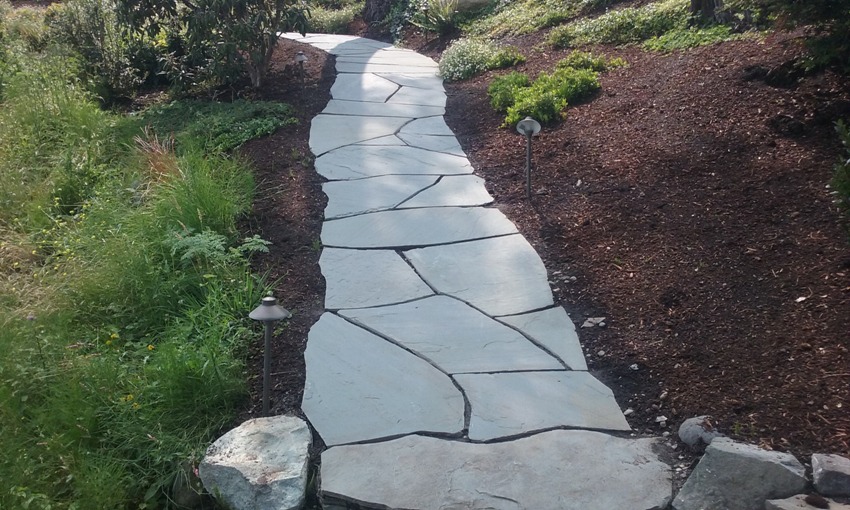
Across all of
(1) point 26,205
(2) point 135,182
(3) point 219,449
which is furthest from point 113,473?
(1) point 26,205

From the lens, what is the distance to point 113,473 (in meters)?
3.08

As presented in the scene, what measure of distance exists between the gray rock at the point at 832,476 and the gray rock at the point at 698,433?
386 mm

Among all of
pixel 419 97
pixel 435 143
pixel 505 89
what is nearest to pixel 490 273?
pixel 435 143

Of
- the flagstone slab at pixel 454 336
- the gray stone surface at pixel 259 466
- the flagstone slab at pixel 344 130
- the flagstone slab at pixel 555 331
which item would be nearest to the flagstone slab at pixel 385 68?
the flagstone slab at pixel 344 130

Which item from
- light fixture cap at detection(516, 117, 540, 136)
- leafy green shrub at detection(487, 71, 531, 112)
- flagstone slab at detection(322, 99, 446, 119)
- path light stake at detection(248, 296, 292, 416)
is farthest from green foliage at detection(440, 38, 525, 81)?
path light stake at detection(248, 296, 292, 416)

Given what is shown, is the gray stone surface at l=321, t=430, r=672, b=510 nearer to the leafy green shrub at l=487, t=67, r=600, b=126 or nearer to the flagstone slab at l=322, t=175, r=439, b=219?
the flagstone slab at l=322, t=175, r=439, b=219

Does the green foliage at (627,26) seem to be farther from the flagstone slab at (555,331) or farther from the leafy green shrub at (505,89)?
the flagstone slab at (555,331)

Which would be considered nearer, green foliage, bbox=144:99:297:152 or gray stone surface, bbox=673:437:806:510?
gray stone surface, bbox=673:437:806:510

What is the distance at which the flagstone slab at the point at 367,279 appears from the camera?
4.29 m

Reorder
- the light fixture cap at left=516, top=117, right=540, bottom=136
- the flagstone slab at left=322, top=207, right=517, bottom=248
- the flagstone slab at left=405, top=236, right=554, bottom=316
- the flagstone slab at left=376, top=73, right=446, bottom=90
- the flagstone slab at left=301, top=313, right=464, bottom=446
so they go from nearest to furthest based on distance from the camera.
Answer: the flagstone slab at left=301, top=313, right=464, bottom=446 → the flagstone slab at left=405, top=236, right=554, bottom=316 → the flagstone slab at left=322, top=207, right=517, bottom=248 → the light fixture cap at left=516, top=117, right=540, bottom=136 → the flagstone slab at left=376, top=73, right=446, bottom=90

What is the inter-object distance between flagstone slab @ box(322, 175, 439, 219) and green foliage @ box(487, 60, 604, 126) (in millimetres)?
1199

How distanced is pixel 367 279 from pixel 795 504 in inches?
103

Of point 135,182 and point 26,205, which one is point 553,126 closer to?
point 135,182

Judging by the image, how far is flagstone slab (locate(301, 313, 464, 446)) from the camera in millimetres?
3258
